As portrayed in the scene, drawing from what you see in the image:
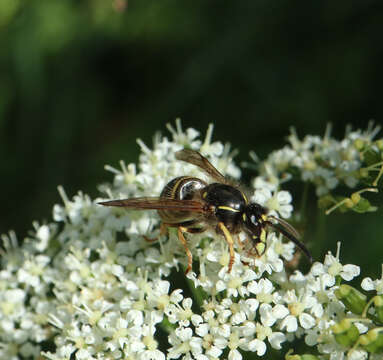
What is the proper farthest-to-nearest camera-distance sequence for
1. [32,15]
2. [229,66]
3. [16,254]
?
1. [229,66]
2. [32,15]
3. [16,254]

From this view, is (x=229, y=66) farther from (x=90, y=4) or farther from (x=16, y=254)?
(x=16, y=254)

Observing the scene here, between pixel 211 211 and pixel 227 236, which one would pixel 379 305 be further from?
pixel 211 211

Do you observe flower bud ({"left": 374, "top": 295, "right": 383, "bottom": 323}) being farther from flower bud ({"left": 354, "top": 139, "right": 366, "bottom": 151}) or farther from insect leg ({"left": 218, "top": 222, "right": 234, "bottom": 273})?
flower bud ({"left": 354, "top": 139, "right": 366, "bottom": 151})

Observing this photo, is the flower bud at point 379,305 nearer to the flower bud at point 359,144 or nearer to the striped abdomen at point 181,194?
the striped abdomen at point 181,194

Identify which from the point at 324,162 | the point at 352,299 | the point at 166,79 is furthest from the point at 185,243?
the point at 166,79

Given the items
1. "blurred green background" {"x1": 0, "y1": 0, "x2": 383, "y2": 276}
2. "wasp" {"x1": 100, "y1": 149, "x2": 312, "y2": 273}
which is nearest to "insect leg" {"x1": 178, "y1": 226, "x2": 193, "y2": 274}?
"wasp" {"x1": 100, "y1": 149, "x2": 312, "y2": 273}

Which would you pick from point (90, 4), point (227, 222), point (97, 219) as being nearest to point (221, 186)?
point (227, 222)

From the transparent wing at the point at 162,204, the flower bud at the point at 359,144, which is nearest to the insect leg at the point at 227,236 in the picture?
the transparent wing at the point at 162,204
